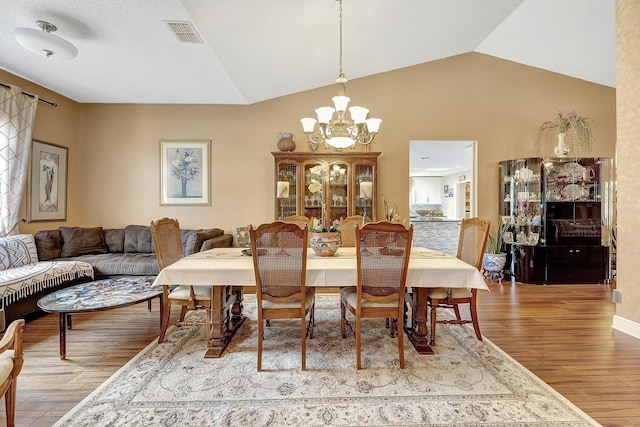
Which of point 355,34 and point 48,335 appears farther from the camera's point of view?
point 355,34

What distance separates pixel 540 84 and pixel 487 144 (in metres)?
1.23

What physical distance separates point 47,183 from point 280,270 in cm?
423

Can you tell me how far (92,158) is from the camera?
15.9 ft

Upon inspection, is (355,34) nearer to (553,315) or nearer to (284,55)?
(284,55)

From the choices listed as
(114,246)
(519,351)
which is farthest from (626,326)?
(114,246)

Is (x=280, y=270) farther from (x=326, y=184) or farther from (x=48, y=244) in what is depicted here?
(x=48, y=244)

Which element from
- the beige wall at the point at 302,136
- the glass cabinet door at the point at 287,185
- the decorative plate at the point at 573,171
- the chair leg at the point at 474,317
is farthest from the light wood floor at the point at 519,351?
the glass cabinet door at the point at 287,185

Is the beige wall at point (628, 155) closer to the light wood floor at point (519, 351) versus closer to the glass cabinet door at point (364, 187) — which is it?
the light wood floor at point (519, 351)

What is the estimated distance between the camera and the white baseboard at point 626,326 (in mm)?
2687

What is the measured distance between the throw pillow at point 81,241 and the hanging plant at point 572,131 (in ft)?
22.3

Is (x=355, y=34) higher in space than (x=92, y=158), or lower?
higher

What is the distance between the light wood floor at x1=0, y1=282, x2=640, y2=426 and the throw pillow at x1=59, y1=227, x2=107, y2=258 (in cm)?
128

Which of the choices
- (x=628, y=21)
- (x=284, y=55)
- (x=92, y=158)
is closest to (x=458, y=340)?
(x=628, y=21)

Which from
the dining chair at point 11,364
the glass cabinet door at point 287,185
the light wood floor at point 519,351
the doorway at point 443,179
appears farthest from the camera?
the doorway at point 443,179
